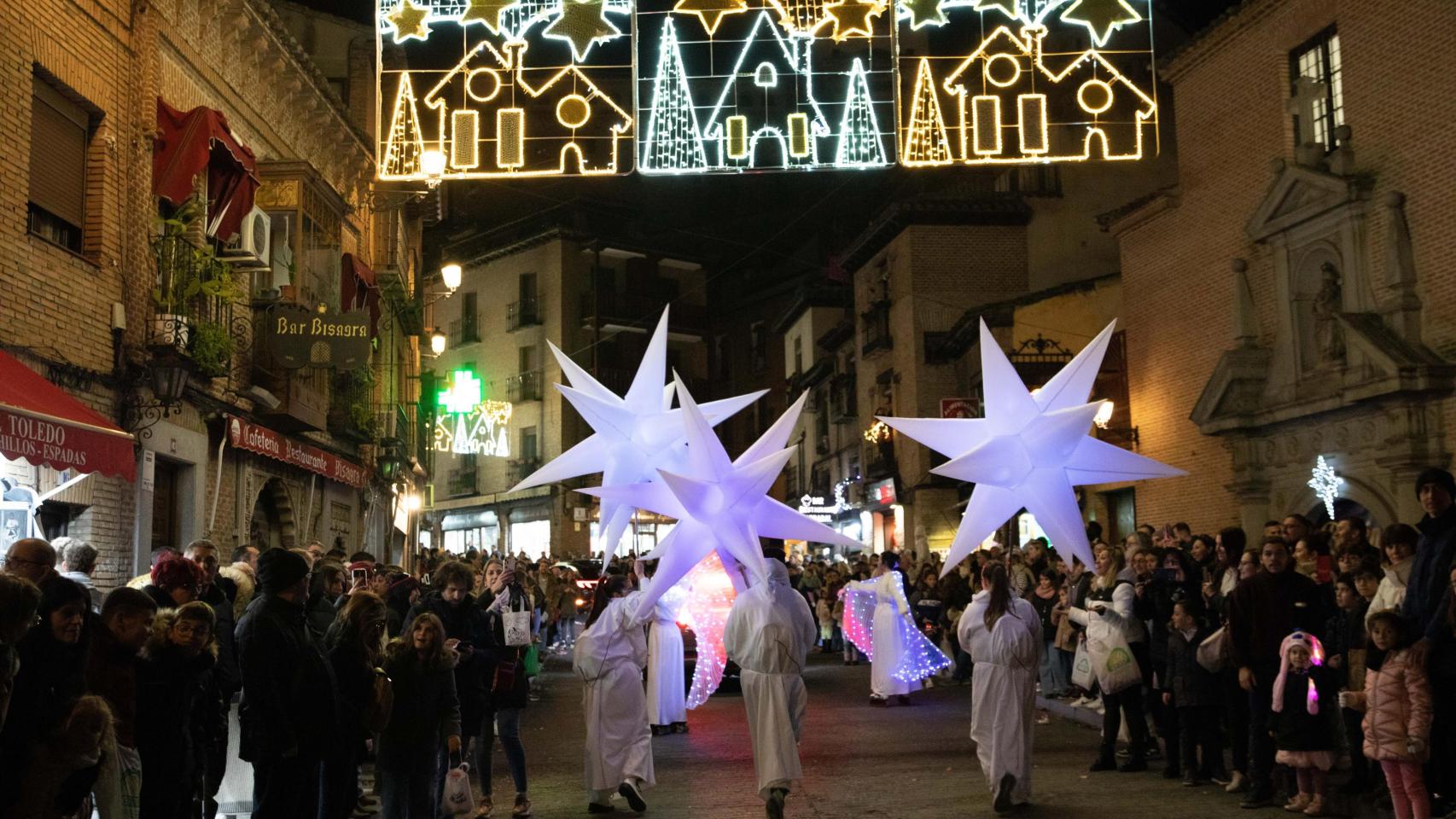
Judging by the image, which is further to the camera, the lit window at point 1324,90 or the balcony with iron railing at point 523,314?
the balcony with iron railing at point 523,314

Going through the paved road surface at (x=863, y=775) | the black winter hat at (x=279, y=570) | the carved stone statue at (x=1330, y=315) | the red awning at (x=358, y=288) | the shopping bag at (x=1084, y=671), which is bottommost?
the paved road surface at (x=863, y=775)

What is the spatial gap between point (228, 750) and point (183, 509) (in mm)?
7349

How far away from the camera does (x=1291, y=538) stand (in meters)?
13.0

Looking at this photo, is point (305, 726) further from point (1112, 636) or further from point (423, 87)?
point (423, 87)

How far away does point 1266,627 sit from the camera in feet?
35.2

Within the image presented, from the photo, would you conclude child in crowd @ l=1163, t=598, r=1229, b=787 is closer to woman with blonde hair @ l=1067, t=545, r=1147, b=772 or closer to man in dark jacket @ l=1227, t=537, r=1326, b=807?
woman with blonde hair @ l=1067, t=545, r=1147, b=772

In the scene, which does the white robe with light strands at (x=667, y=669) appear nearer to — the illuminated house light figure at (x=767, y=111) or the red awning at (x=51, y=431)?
the illuminated house light figure at (x=767, y=111)

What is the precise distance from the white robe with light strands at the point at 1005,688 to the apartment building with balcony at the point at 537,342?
4428 centimetres

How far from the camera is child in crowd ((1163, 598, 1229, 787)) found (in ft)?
38.3

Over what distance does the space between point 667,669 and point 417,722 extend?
26.0 ft

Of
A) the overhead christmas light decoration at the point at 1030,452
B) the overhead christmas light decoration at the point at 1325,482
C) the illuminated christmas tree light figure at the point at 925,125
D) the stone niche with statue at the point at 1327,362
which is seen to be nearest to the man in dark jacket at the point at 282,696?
the overhead christmas light decoration at the point at 1030,452

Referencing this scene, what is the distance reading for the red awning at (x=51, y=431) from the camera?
9367 millimetres

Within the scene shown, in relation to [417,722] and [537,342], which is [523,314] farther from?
[417,722]

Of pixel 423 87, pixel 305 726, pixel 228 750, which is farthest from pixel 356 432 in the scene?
pixel 305 726
